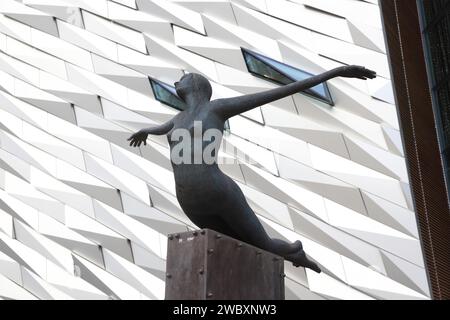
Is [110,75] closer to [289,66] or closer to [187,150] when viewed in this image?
[289,66]

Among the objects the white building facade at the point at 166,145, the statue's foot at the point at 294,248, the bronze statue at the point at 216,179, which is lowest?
the statue's foot at the point at 294,248

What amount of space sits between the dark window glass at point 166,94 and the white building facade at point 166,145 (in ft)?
0.09

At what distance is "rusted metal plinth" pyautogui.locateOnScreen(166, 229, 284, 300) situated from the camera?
4.63 m

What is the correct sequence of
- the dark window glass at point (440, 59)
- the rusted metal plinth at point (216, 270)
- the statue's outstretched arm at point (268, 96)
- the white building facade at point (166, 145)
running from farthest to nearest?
the dark window glass at point (440, 59) → the white building facade at point (166, 145) → the statue's outstretched arm at point (268, 96) → the rusted metal plinth at point (216, 270)

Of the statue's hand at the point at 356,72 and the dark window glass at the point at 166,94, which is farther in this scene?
the dark window glass at the point at 166,94

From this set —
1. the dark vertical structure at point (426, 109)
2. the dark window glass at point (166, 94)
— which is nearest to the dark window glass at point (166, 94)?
the dark window glass at point (166, 94)

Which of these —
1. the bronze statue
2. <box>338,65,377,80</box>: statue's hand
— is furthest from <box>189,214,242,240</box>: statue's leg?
<box>338,65,377,80</box>: statue's hand

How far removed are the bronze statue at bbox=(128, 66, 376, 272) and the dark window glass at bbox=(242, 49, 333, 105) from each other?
886 cm

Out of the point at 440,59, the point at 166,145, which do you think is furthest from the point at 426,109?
the point at 166,145

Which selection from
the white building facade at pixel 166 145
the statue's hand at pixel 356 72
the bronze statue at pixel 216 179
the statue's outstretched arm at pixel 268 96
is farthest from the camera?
the white building facade at pixel 166 145

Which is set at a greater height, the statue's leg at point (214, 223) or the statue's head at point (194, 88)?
the statue's head at point (194, 88)

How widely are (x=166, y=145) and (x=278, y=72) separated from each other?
2.54 meters

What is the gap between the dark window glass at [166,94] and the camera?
1493cm

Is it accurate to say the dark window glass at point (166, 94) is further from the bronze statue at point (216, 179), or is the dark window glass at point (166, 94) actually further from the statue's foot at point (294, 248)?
the statue's foot at point (294, 248)
